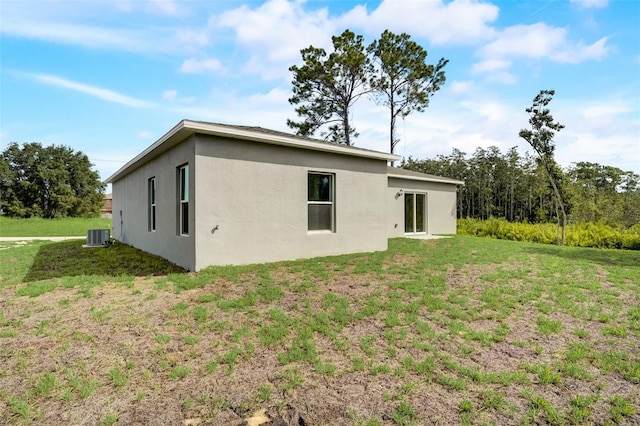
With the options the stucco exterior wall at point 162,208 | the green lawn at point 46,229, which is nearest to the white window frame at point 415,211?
the stucco exterior wall at point 162,208

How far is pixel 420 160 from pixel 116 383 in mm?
29790

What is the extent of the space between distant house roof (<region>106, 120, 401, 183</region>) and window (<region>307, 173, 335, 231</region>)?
0.74m

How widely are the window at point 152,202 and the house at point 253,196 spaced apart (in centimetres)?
3

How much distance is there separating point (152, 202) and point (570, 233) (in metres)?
16.4

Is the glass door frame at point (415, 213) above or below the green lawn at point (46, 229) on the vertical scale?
above

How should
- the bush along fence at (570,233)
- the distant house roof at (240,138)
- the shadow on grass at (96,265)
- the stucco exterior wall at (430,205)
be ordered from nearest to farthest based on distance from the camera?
the distant house roof at (240,138), the shadow on grass at (96,265), the bush along fence at (570,233), the stucco exterior wall at (430,205)

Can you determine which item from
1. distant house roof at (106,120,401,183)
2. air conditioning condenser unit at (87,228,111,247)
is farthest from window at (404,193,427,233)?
air conditioning condenser unit at (87,228,111,247)

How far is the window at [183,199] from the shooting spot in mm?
7148

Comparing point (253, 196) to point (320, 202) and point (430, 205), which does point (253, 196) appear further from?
point (430, 205)

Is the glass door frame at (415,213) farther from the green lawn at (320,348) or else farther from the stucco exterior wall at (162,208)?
the stucco exterior wall at (162,208)

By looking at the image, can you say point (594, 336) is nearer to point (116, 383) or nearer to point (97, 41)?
point (116, 383)

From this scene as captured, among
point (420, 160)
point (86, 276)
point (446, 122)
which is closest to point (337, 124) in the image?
point (446, 122)

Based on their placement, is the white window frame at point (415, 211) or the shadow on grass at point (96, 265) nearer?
the shadow on grass at point (96, 265)

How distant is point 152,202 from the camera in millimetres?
9812
